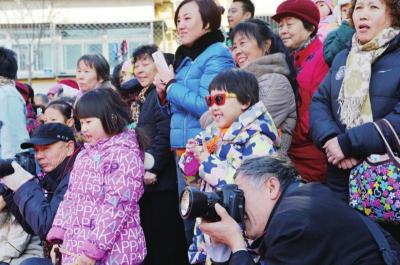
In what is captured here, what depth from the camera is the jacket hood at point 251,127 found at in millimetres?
3225

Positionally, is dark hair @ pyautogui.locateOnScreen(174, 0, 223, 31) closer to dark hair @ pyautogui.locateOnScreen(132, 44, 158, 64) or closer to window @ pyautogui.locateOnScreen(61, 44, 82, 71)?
dark hair @ pyautogui.locateOnScreen(132, 44, 158, 64)

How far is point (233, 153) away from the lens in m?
3.20

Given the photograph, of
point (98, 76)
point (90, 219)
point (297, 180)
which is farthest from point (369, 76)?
point (98, 76)

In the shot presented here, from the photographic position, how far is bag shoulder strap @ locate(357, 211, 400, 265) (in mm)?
2248

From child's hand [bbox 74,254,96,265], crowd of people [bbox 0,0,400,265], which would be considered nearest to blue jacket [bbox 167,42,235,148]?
crowd of people [bbox 0,0,400,265]

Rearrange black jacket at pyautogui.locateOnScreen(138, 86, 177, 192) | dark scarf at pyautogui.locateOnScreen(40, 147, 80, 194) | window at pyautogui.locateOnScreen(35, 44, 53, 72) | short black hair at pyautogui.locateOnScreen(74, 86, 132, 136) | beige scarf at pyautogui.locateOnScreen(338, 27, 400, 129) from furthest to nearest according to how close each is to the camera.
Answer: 1. window at pyautogui.locateOnScreen(35, 44, 53, 72)
2. black jacket at pyautogui.locateOnScreen(138, 86, 177, 192)
3. dark scarf at pyautogui.locateOnScreen(40, 147, 80, 194)
4. short black hair at pyautogui.locateOnScreen(74, 86, 132, 136)
5. beige scarf at pyautogui.locateOnScreen(338, 27, 400, 129)

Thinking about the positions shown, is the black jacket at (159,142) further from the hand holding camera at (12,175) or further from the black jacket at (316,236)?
the black jacket at (316,236)

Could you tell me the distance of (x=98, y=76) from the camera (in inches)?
206

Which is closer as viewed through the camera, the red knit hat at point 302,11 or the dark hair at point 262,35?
the dark hair at point 262,35

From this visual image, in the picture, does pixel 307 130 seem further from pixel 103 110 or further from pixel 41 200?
pixel 41 200

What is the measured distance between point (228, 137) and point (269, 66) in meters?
0.73

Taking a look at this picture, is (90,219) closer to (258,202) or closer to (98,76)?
(258,202)

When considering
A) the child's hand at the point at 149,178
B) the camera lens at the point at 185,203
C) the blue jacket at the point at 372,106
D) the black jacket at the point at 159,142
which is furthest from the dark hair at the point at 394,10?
the child's hand at the point at 149,178

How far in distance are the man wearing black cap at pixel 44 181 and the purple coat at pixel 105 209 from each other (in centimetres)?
20
